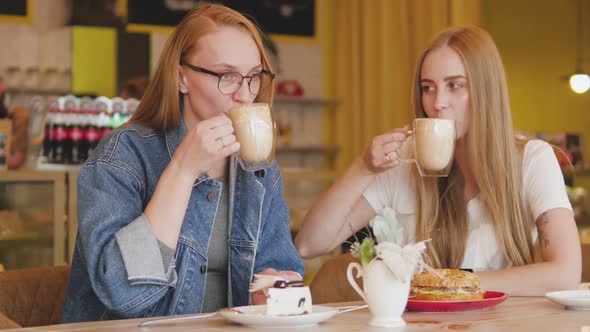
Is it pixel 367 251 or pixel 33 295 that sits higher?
pixel 367 251

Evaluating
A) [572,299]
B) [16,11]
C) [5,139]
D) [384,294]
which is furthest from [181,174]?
[16,11]

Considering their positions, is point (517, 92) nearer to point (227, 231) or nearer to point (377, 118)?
point (377, 118)

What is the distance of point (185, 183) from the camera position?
5.82 feet

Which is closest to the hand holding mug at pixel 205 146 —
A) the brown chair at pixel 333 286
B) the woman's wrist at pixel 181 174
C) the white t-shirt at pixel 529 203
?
the woman's wrist at pixel 181 174

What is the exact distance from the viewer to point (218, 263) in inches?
83.1

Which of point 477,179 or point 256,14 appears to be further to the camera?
point 256,14

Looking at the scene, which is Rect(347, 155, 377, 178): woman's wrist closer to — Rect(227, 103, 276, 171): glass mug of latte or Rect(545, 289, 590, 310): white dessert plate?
Rect(227, 103, 276, 171): glass mug of latte

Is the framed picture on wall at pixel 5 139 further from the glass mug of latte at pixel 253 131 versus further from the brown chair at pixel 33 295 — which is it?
the glass mug of latte at pixel 253 131

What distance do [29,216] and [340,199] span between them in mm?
1526

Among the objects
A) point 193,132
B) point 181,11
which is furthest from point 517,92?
point 193,132

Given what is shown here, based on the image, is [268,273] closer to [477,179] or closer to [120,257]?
[120,257]

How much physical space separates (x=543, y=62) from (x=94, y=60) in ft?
14.1

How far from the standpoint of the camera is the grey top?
2.11 metres

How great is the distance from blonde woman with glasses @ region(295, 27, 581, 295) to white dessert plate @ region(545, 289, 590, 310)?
0.34 m
